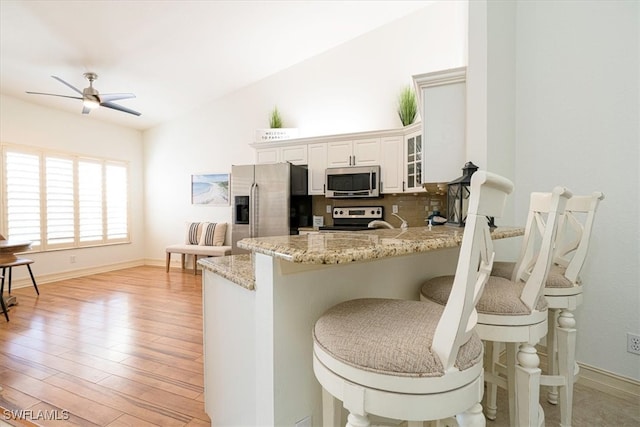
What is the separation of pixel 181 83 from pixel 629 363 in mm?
5675

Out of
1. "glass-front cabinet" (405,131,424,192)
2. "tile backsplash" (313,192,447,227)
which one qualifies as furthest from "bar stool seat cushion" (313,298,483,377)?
"tile backsplash" (313,192,447,227)

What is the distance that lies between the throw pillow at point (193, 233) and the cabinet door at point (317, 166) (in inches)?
91.2

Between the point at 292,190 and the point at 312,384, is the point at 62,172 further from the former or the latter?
the point at 312,384

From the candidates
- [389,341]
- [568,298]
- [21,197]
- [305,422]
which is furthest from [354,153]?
[21,197]

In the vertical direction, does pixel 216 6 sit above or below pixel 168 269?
above

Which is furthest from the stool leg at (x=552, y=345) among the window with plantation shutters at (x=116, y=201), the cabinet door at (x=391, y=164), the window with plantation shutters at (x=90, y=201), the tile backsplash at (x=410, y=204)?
the window with plantation shutters at (x=116, y=201)

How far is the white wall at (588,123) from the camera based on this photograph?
183cm

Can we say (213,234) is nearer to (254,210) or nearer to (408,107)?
(254,210)

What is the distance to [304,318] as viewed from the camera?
1.05m

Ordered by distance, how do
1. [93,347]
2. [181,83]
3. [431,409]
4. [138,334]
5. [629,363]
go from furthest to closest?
[181,83] → [138,334] → [93,347] → [629,363] → [431,409]

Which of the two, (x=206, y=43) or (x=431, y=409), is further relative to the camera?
(x=206, y=43)

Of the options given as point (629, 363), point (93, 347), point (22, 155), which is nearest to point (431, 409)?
point (629, 363)

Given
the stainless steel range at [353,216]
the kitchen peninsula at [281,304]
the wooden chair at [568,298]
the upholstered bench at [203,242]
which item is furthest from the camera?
the upholstered bench at [203,242]

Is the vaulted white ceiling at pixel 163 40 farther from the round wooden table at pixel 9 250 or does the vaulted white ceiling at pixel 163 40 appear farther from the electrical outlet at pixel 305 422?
the electrical outlet at pixel 305 422
